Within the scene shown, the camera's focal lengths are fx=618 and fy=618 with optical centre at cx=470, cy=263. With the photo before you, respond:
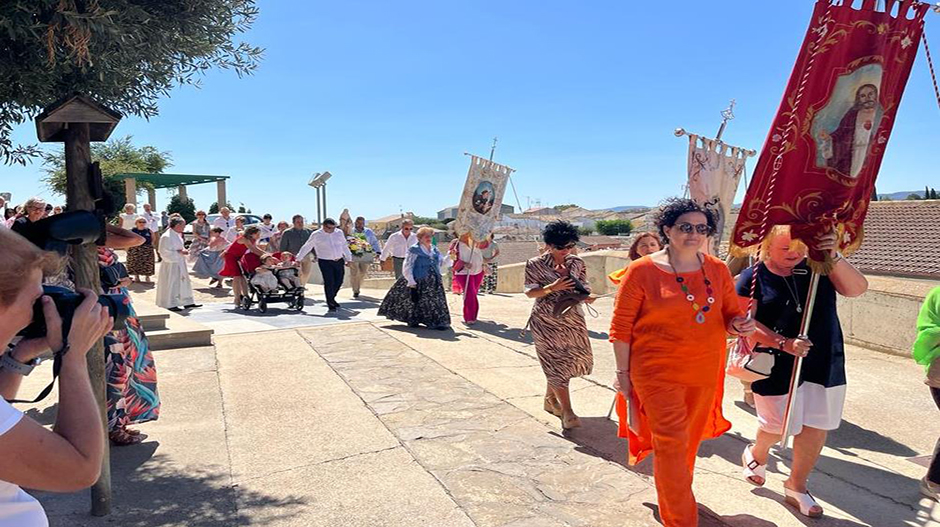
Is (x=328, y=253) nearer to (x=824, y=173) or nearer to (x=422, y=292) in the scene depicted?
(x=422, y=292)

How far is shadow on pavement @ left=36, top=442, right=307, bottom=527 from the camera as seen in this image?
10.9 feet

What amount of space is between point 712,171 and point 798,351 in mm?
3883

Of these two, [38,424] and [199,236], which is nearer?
[38,424]

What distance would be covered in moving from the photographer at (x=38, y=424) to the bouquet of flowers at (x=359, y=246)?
1133 cm

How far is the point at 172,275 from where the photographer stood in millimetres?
10547

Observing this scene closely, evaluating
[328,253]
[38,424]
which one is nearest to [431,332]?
[328,253]

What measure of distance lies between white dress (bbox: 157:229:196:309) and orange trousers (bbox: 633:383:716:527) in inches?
364

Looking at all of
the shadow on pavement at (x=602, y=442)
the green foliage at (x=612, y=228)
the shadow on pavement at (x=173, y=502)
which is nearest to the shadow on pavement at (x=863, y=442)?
the shadow on pavement at (x=602, y=442)

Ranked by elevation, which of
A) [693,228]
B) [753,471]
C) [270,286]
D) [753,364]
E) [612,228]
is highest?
[612,228]

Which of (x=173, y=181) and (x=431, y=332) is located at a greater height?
(x=173, y=181)

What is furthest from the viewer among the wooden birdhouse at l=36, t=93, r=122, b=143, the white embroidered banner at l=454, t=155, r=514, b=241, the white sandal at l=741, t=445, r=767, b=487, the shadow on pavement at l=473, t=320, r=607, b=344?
the white embroidered banner at l=454, t=155, r=514, b=241

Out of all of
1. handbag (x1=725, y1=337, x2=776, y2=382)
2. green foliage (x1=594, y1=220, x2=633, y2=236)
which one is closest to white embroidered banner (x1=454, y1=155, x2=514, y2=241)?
handbag (x1=725, y1=337, x2=776, y2=382)

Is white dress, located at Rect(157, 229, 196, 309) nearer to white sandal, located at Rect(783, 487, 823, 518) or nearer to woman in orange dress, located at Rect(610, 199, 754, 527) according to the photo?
woman in orange dress, located at Rect(610, 199, 754, 527)

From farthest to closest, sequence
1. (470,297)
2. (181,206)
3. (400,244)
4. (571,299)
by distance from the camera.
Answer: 1. (181,206)
2. (400,244)
3. (470,297)
4. (571,299)
